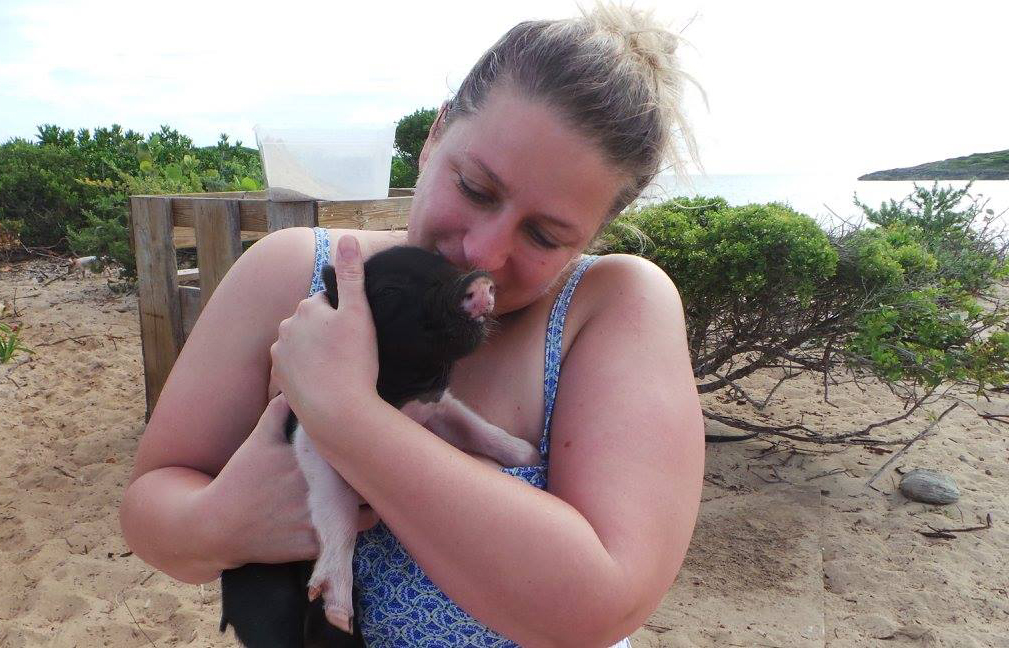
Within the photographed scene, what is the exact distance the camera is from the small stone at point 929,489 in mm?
4438

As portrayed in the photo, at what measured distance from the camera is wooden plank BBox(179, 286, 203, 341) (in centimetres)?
465

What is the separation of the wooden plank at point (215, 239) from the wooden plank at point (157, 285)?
47 cm

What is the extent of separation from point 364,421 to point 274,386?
473mm

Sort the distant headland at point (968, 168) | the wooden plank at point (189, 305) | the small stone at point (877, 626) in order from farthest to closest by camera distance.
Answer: the distant headland at point (968, 168) → the wooden plank at point (189, 305) → the small stone at point (877, 626)

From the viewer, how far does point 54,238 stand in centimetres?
956

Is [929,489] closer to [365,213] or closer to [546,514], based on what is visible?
[365,213]

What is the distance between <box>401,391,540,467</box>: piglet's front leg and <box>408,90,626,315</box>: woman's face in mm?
290

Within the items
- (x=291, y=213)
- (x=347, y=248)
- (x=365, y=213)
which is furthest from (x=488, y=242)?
(x=365, y=213)

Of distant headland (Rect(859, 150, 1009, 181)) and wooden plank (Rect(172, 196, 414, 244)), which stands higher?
distant headland (Rect(859, 150, 1009, 181))

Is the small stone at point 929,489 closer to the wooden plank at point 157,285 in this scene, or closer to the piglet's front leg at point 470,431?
the piglet's front leg at point 470,431

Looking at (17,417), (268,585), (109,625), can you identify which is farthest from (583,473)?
(17,417)

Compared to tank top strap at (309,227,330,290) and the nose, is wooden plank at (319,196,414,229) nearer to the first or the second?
tank top strap at (309,227,330,290)

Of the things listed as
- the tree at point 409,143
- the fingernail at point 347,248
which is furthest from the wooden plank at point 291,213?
the tree at point 409,143

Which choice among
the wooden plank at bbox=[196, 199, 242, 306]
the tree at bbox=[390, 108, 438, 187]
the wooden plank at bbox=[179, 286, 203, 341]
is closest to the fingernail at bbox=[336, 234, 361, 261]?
the wooden plank at bbox=[196, 199, 242, 306]
